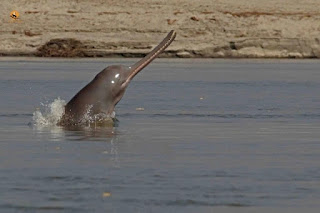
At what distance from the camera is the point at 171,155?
13961mm

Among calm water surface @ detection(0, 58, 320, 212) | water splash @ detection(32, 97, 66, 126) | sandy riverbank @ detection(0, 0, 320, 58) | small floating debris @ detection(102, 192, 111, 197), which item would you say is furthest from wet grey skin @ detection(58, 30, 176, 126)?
sandy riverbank @ detection(0, 0, 320, 58)

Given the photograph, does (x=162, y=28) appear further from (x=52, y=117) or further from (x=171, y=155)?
(x=171, y=155)

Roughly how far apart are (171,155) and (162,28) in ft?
144

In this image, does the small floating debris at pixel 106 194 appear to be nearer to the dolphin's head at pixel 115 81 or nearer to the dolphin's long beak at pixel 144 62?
the dolphin's head at pixel 115 81

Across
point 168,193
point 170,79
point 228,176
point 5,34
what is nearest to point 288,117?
point 228,176

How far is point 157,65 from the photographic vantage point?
44.2 metres

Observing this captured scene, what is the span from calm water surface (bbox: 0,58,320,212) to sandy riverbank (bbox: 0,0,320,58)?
24955 mm

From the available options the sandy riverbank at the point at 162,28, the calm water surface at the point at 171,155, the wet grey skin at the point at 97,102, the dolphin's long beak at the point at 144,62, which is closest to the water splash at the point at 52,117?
the wet grey skin at the point at 97,102

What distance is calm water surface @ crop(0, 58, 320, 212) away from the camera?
1071 centimetres

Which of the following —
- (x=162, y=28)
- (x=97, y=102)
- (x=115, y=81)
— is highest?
(x=115, y=81)

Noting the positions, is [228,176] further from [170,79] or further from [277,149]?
[170,79]

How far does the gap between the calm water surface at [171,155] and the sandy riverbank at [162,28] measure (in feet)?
81.9

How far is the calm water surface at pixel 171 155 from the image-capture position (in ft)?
35.1

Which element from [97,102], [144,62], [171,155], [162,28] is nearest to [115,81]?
[97,102]
